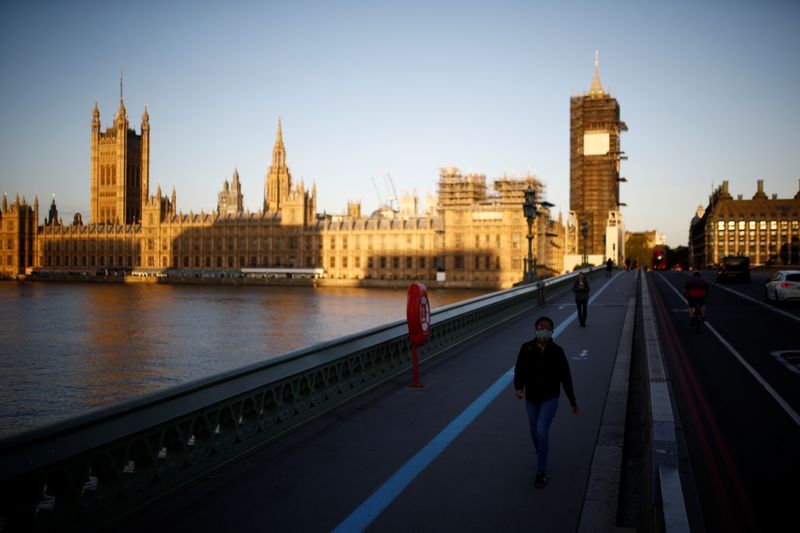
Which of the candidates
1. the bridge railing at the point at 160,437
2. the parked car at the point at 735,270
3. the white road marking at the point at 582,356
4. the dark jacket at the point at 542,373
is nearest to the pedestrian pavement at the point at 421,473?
the bridge railing at the point at 160,437

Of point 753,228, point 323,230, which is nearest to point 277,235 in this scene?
point 323,230

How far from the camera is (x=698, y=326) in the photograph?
70.7ft

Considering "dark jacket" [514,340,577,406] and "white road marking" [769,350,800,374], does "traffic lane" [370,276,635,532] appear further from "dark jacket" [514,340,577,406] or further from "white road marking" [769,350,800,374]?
"white road marking" [769,350,800,374]

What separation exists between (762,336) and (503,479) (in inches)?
645

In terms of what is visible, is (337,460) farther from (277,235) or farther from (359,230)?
(277,235)

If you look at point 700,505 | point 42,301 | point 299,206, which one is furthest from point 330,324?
point 299,206

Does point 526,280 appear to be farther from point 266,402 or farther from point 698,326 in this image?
point 266,402

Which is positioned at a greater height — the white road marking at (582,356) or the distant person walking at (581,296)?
Answer: the distant person walking at (581,296)

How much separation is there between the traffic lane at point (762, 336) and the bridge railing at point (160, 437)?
7.61 meters

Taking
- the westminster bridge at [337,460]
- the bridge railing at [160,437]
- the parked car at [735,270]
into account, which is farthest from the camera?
the parked car at [735,270]

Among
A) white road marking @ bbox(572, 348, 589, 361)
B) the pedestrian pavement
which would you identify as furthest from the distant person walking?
the pedestrian pavement

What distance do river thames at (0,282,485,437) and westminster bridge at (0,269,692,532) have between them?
156 inches

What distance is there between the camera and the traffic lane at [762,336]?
45.0ft

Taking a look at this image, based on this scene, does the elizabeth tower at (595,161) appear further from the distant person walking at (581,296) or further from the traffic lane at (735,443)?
the traffic lane at (735,443)
